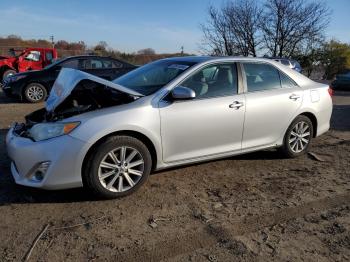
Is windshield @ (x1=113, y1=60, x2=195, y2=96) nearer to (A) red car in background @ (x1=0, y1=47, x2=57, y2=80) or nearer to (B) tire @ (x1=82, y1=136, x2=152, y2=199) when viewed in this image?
(B) tire @ (x1=82, y1=136, x2=152, y2=199)

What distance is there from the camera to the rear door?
512 centimetres

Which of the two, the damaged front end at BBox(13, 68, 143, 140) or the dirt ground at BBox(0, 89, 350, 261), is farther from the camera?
the damaged front end at BBox(13, 68, 143, 140)

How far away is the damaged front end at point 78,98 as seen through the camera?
14.1 ft

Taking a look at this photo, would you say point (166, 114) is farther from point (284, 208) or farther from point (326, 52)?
point (326, 52)

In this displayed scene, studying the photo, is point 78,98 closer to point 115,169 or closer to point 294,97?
point 115,169

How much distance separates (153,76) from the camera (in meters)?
5.06

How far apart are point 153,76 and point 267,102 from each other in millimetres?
1522

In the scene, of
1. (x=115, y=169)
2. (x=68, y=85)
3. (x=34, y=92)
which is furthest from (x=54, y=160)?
(x=34, y=92)

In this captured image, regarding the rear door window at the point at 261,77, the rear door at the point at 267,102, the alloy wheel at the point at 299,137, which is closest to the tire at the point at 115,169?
the rear door at the point at 267,102

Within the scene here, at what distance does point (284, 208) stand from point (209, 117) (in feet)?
4.36

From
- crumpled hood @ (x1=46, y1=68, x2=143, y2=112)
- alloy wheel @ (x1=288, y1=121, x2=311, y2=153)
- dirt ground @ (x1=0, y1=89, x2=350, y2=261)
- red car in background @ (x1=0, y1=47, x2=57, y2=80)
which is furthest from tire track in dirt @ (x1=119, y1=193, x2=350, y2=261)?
red car in background @ (x1=0, y1=47, x2=57, y2=80)

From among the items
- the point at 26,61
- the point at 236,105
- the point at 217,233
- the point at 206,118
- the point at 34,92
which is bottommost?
the point at 217,233

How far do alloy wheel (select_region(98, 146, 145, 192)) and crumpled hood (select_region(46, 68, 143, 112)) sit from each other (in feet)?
2.21

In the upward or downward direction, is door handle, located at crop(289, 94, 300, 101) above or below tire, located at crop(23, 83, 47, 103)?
above
